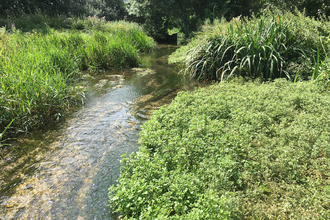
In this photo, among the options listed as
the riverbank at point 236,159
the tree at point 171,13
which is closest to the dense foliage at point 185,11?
the tree at point 171,13

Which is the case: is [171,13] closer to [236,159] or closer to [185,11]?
[185,11]

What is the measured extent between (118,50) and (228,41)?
4896mm

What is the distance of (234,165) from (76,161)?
2.62m

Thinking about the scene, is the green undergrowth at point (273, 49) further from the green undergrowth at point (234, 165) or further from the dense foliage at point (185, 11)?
the dense foliage at point (185, 11)

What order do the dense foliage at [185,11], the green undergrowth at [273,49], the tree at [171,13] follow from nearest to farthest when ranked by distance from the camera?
the green undergrowth at [273,49] < the dense foliage at [185,11] < the tree at [171,13]

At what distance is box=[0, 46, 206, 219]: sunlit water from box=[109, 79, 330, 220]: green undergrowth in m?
0.47

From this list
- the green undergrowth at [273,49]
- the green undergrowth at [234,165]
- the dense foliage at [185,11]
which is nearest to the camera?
the green undergrowth at [234,165]

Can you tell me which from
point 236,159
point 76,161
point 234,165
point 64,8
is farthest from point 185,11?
point 234,165

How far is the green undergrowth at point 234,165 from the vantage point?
2287mm

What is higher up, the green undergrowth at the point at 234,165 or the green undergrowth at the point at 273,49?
the green undergrowth at the point at 273,49

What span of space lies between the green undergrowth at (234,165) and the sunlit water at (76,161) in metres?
0.47

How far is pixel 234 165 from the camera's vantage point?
2723mm

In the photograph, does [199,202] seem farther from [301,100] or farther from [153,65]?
[153,65]

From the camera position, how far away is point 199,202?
2205mm
